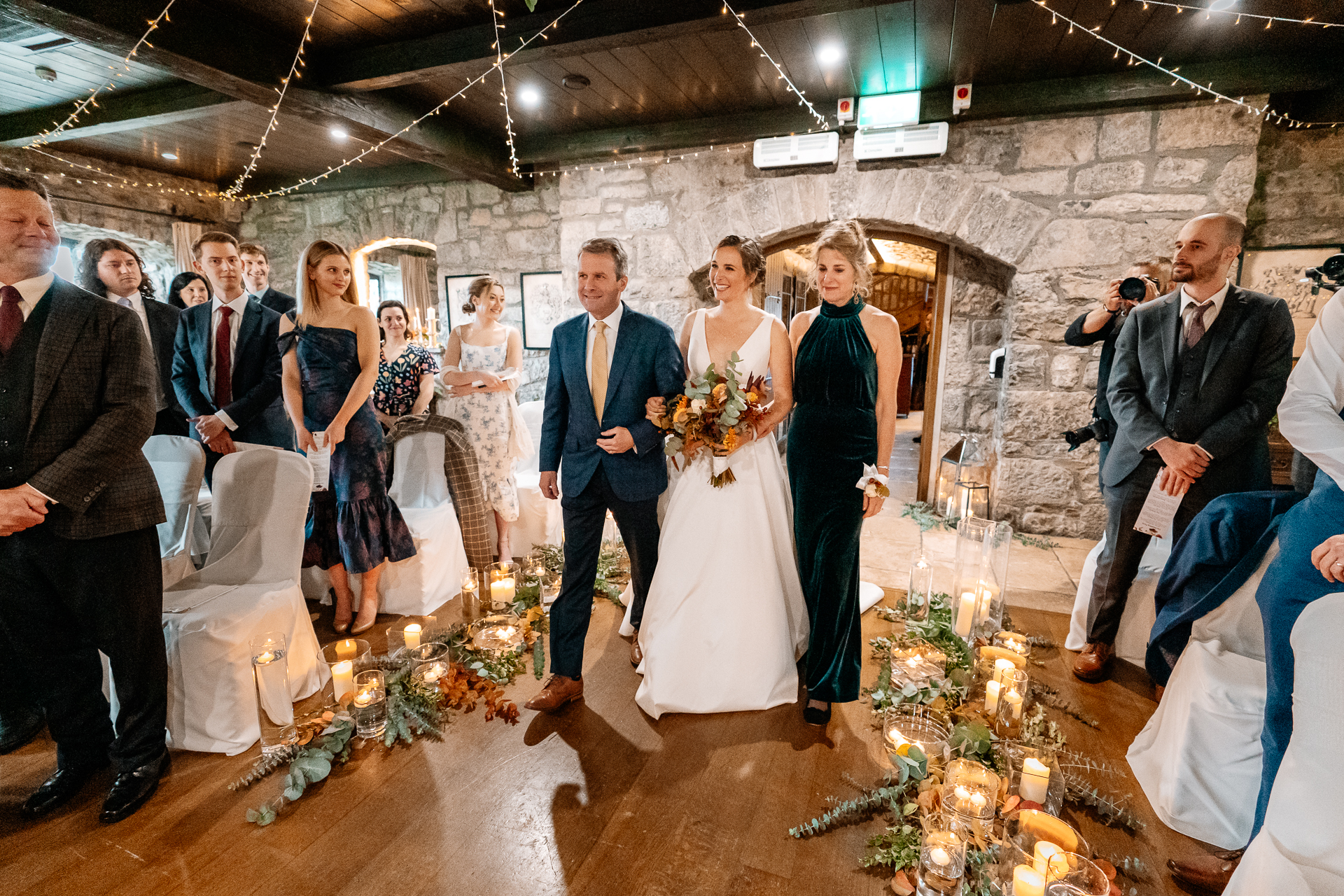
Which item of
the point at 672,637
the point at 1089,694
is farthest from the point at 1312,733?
the point at 672,637

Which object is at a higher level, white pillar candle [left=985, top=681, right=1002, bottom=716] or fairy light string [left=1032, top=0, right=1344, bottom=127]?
fairy light string [left=1032, top=0, right=1344, bottom=127]

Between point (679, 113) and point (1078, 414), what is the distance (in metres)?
3.84

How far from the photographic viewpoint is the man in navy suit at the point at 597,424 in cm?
226

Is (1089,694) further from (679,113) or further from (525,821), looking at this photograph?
(679,113)

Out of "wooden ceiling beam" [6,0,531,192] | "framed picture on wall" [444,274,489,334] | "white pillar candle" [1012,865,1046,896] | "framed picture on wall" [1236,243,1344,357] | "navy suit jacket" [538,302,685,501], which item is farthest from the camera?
"framed picture on wall" [444,274,489,334]

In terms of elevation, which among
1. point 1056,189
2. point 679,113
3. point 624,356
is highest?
point 679,113

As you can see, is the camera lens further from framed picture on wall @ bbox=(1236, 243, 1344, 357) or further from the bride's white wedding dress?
framed picture on wall @ bbox=(1236, 243, 1344, 357)

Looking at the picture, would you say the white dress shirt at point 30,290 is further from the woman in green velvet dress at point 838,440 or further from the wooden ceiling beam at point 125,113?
the wooden ceiling beam at point 125,113

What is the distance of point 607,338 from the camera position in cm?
232

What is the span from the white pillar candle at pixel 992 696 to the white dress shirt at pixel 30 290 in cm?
339

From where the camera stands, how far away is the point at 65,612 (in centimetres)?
191

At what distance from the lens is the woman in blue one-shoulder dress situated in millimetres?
2824

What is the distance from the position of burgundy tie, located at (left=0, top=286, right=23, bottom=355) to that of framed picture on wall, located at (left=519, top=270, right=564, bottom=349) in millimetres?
4212

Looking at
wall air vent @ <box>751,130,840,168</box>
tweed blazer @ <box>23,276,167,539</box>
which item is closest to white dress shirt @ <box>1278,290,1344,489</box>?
tweed blazer @ <box>23,276,167,539</box>
